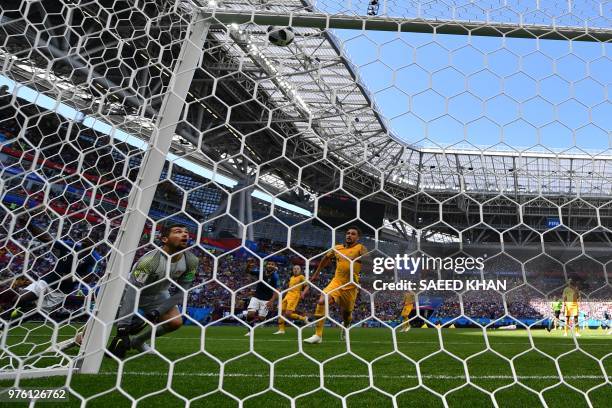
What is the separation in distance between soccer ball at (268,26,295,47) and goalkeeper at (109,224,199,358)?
1.21 meters

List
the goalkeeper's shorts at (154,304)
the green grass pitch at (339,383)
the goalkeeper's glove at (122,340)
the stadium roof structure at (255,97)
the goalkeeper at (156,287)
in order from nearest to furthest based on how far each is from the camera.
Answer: the green grass pitch at (339,383) → the stadium roof structure at (255,97) → the goalkeeper's glove at (122,340) → the goalkeeper at (156,287) → the goalkeeper's shorts at (154,304)

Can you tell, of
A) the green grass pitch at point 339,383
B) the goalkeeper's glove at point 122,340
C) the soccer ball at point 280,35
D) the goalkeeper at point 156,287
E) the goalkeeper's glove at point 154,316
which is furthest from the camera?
the goalkeeper's glove at point 154,316

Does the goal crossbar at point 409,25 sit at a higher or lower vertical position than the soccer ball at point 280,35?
higher

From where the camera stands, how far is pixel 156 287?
272 cm

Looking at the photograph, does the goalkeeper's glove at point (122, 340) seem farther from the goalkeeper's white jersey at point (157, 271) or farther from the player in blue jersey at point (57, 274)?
the player in blue jersey at point (57, 274)

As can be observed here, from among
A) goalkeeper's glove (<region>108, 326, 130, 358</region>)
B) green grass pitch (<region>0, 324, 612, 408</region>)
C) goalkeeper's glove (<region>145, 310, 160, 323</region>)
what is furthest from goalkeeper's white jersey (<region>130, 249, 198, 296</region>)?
green grass pitch (<region>0, 324, 612, 408</region>)

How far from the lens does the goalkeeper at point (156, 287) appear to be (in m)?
2.33

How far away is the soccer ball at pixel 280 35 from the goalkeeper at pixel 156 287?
121cm

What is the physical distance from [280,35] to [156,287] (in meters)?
1.73

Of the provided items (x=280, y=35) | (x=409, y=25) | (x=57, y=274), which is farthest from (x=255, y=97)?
(x=57, y=274)

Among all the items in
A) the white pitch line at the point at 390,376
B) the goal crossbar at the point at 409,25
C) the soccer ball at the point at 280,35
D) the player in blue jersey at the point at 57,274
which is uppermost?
the goal crossbar at the point at 409,25

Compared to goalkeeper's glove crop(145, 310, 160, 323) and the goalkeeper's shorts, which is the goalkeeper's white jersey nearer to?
the goalkeeper's shorts

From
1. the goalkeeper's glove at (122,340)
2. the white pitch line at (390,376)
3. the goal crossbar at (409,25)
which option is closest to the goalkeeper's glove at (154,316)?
the goalkeeper's glove at (122,340)

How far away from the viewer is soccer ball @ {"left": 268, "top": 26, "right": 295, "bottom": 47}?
6.88 feet
